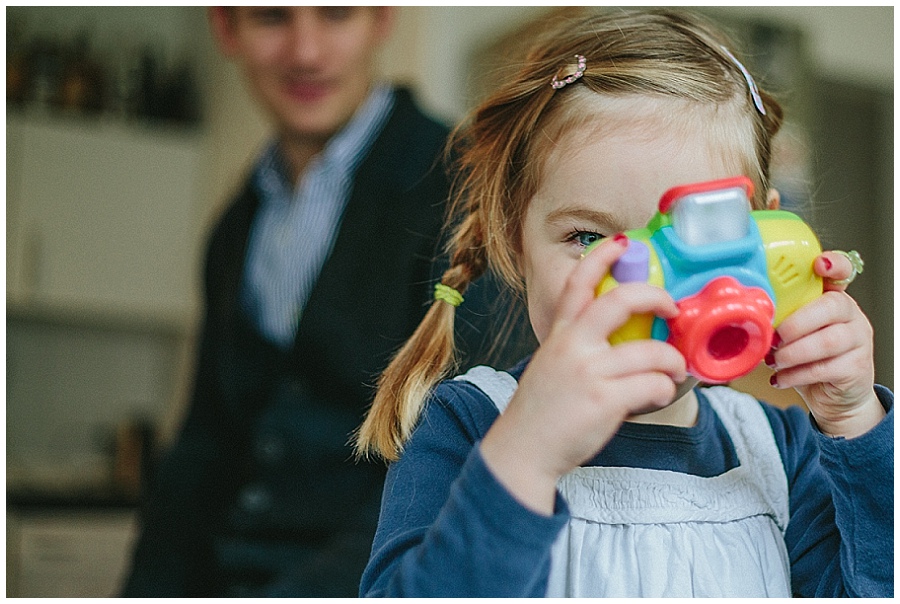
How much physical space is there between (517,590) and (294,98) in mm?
863

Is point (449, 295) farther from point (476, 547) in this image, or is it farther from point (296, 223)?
point (296, 223)

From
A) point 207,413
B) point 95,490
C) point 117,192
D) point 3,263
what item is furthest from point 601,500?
point 117,192

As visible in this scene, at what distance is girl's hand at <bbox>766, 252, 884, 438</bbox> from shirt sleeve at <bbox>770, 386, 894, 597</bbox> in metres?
0.01

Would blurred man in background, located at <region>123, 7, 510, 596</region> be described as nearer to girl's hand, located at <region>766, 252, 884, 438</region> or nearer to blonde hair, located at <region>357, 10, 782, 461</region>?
blonde hair, located at <region>357, 10, 782, 461</region>

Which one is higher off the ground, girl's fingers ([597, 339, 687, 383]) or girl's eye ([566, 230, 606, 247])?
girl's eye ([566, 230, 606, 247])

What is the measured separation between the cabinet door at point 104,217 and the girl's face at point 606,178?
2.44m

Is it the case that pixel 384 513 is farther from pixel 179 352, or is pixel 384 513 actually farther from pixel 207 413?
pixel 179 352

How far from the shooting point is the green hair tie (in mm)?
598

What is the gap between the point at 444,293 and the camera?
0.60 metres

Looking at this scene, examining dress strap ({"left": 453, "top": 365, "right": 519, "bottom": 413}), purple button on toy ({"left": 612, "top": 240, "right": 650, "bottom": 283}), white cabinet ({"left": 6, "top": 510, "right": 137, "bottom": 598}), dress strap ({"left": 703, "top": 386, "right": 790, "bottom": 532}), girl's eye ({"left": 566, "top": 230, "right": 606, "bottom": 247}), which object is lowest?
white cabinet ({"left": 6, "top": 510, "right": 137, "bottom": 598})

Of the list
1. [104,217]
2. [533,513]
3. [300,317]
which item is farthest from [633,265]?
[104,217]

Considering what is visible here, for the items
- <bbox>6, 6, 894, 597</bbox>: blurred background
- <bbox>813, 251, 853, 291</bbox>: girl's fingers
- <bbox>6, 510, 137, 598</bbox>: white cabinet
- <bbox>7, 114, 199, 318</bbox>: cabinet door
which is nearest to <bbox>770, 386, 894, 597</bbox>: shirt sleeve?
<bbox>813, 251, 853, 291</bbox>: girl's fingers

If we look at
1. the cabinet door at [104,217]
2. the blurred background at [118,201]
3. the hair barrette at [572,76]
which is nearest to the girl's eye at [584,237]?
the hair barrette at [572,76]

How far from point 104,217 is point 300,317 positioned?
2.11 metres
